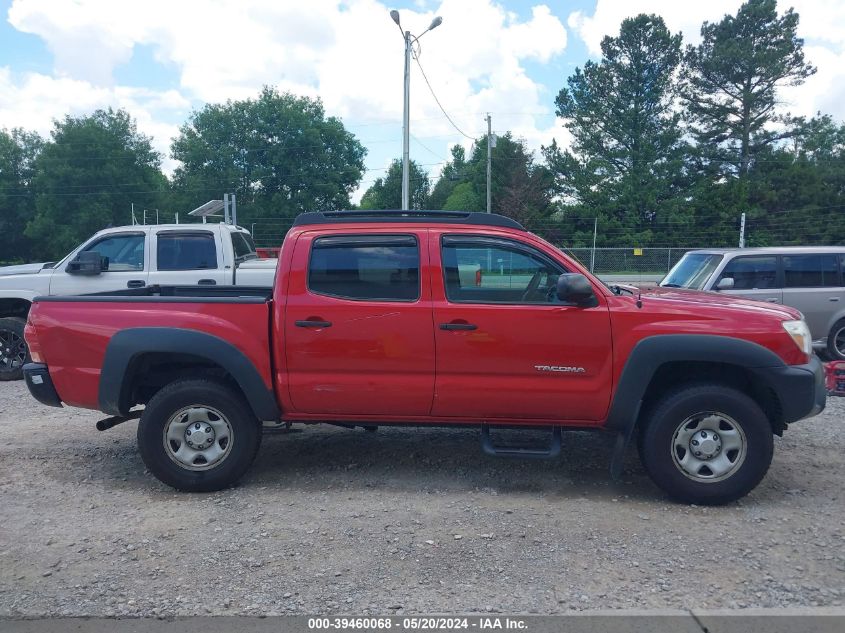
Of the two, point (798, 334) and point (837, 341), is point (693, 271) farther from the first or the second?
point (798, 334)

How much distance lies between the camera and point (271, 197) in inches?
2181

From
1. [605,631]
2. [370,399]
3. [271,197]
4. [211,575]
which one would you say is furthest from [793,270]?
[271,197]

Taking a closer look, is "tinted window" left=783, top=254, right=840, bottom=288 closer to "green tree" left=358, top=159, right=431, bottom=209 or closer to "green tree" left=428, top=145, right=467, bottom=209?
"green tree" left=358, top=159, right=431, bottom=209

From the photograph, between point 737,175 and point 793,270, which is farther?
point 737,175

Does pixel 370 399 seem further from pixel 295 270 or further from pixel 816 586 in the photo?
pixel 816 586

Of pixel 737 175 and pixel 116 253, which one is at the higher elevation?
pixel 737 175

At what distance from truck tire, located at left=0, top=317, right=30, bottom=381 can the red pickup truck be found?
187 inches

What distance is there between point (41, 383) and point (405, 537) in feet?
9.52

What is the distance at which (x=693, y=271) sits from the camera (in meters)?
10.2

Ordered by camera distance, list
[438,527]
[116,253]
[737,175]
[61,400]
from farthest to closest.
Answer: [737,175], [116,253], [61,400], [438,527]

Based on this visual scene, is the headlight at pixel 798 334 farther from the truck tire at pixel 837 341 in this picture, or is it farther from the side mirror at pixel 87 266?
the side mirror at pixel 87 266

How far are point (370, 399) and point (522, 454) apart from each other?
111cm

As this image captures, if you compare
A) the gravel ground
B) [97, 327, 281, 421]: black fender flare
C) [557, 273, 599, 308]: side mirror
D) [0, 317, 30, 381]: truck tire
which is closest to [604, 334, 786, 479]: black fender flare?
[557, 273, 599, 308]: side mirror

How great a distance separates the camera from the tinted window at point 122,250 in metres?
9.49
